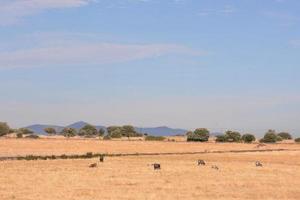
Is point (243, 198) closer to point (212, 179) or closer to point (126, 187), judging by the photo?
point (126, 187)

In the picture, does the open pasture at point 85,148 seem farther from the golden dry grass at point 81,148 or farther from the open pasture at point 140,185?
the open pasture at point 140,185

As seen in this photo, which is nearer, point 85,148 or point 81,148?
point 85,148

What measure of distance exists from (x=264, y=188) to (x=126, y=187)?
986 centimetres

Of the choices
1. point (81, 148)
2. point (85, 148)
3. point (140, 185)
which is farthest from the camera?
point (81, 148)

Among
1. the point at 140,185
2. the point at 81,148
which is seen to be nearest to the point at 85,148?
the point at 81,148

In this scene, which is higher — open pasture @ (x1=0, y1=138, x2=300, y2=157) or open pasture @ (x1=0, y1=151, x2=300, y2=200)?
open pasture @ (x1=0, y1=138, x2=300, y2=157)

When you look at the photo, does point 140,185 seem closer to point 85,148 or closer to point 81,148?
point 85,148

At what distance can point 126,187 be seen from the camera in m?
39.6

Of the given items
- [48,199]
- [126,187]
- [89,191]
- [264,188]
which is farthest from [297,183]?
[48,199]

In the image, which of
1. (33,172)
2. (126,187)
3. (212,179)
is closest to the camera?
(126,187)

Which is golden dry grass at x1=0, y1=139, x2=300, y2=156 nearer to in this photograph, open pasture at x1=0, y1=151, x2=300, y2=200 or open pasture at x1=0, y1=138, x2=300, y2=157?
open pasture at x1=0, y1=138, x2=300, y2=157

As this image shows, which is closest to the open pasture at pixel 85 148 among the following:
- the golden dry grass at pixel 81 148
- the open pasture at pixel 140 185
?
the golden dry grass at pixel 81 148

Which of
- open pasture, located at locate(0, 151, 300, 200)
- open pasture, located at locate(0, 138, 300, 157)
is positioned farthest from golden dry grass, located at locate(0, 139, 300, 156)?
open pasture, located at locate(0, 151, 300, 200)

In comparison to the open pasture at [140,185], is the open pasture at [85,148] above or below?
above
